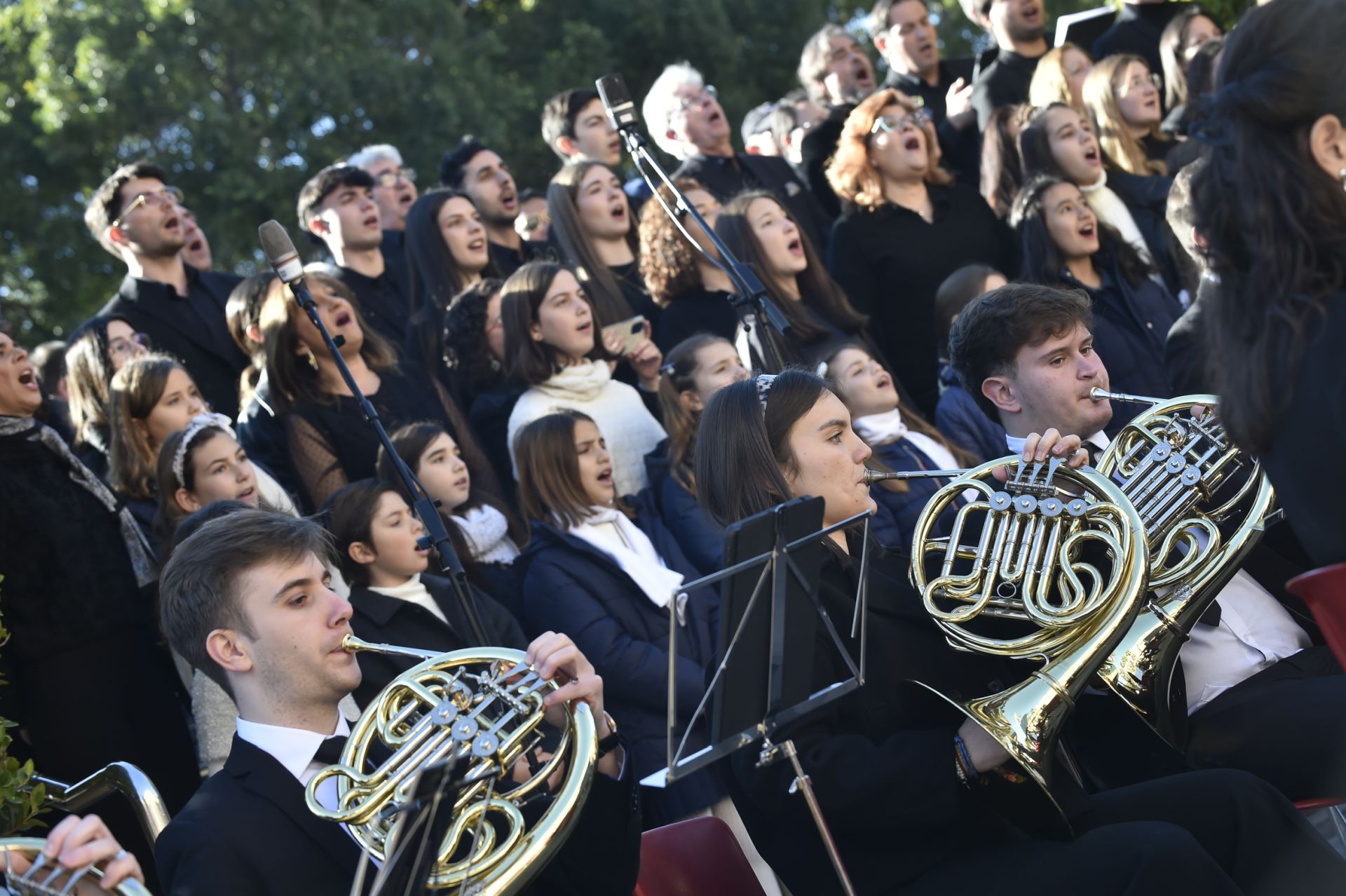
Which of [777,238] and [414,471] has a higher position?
[777,238]

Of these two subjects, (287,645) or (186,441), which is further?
(186,441)

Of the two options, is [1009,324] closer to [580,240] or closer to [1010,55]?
[580,240]

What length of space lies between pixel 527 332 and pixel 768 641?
11.6 feet

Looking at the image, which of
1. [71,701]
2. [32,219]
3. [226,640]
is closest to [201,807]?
[226,640]

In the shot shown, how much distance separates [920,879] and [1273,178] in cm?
166

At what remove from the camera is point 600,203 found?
282 inches

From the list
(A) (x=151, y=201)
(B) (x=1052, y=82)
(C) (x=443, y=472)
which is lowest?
(C) (x=443, y=472)

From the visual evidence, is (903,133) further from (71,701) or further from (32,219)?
(32,219)

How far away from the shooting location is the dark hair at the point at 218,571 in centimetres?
337

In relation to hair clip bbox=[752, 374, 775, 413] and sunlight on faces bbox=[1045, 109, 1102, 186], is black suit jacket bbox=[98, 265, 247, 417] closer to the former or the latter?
hair clip bbox=[752, 374, 775, 413]

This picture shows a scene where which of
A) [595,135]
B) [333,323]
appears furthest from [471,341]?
[595,135]

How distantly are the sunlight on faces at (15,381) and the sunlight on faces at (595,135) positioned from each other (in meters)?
3.84

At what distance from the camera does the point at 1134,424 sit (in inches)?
146

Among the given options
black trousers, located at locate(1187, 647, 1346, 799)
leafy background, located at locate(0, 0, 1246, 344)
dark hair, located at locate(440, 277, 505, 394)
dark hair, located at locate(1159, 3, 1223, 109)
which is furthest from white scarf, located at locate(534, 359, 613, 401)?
leafy background, located at locate(0, 0, 1246, 344)
